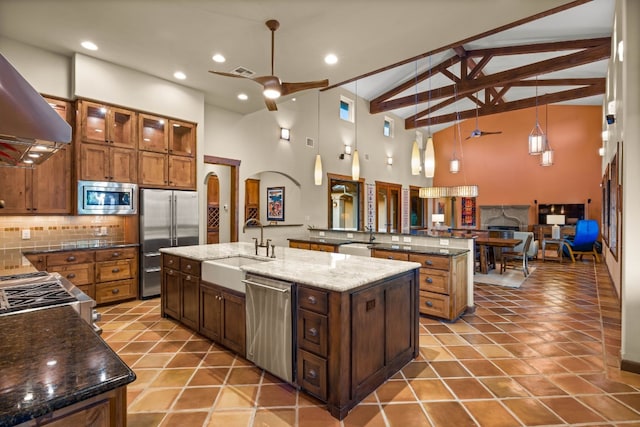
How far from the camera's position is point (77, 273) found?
404 centimetres

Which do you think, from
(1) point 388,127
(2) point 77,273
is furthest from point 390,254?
(1) point 388,127

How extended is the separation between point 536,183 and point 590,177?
52.7 inches

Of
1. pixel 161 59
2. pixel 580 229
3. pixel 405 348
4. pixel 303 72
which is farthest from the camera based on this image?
pixel 580 229

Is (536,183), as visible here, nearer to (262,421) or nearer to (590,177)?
(590,177)

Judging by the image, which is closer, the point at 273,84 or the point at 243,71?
the point at 273,84

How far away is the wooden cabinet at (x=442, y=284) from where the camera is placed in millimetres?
3728

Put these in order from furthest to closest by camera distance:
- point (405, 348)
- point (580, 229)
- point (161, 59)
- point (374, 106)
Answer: point (374, 106) → point (580, 229) → point (161, 59) → point (405, 348)

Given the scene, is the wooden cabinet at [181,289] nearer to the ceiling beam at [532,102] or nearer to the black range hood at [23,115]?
the black range hood at [23,115]

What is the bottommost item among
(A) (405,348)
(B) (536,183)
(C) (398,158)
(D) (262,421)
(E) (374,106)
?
(D) (262,421)

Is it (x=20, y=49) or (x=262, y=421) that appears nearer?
(x=262, y=421)

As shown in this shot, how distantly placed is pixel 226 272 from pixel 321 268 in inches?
34.3

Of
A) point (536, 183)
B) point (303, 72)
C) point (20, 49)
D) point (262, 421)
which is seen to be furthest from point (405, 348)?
point (536, 183)

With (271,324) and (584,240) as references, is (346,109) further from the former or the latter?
(271,324)

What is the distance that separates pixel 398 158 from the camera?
35.0ft
